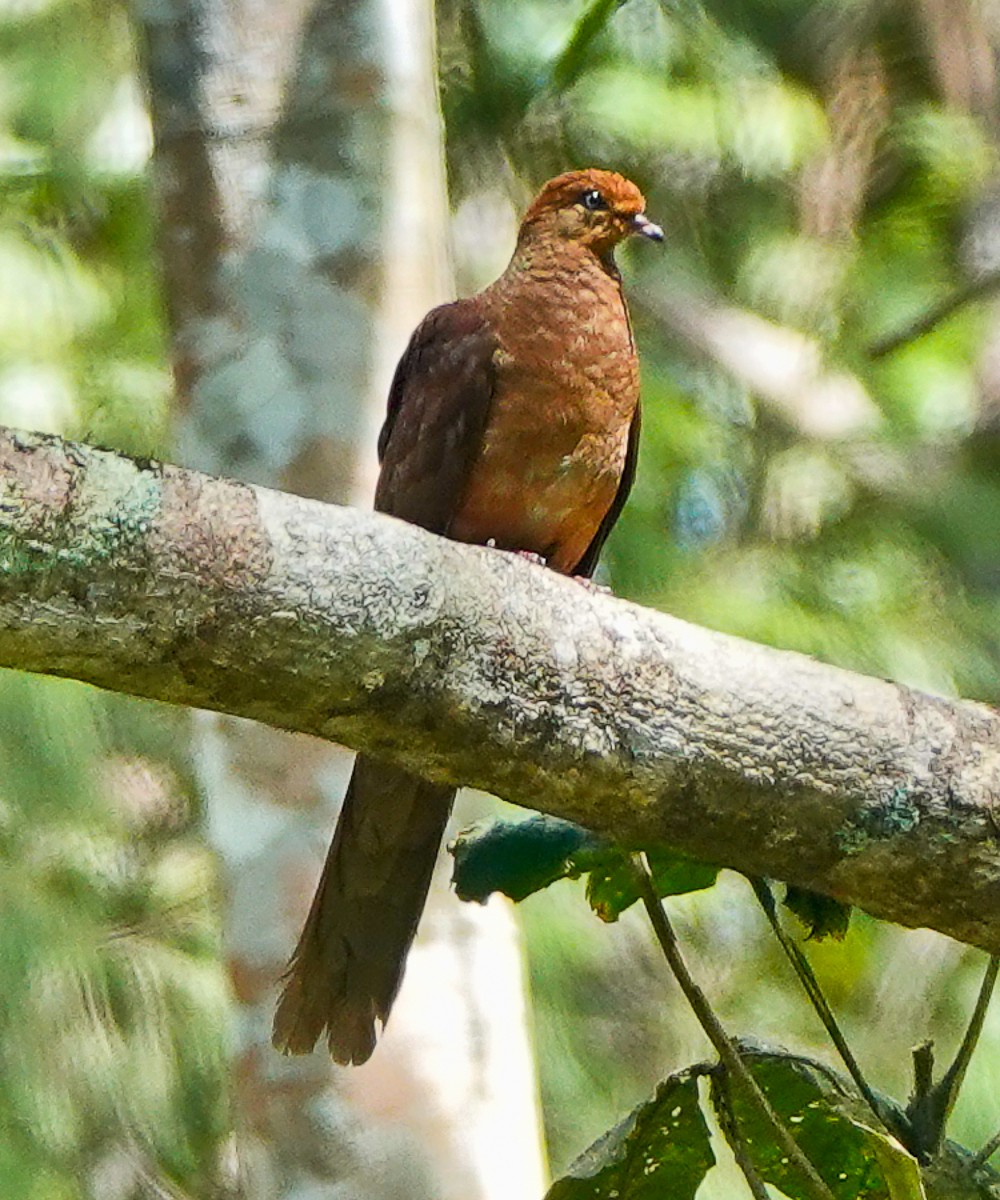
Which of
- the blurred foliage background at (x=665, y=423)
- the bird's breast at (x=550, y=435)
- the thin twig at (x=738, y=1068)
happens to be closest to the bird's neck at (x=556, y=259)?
the bird's breast at (x=550, y=435)

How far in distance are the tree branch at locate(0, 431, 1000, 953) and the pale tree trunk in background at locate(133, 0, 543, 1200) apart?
1116mm

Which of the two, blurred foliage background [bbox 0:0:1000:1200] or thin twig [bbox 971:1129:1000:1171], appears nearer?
thin twig [bbox 971:1129:1000:1171]

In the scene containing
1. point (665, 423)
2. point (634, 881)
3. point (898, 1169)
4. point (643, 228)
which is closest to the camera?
point (898, 1169)

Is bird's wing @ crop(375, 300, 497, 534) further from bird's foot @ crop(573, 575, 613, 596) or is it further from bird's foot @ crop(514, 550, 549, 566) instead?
bird's foot @ crop(573, 575, 613, 596)

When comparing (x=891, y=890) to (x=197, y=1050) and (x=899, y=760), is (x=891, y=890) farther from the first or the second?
(x=197, y=1050)

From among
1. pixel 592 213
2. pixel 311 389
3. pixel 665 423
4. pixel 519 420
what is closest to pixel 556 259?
pixel 592 213

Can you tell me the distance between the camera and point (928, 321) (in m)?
5.30

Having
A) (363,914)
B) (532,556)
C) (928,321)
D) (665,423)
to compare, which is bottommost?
(363,914)

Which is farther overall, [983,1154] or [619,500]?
[619,500]

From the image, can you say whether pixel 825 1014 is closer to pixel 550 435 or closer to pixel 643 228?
pixel 550 435

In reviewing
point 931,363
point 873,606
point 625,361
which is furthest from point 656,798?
point 931,363

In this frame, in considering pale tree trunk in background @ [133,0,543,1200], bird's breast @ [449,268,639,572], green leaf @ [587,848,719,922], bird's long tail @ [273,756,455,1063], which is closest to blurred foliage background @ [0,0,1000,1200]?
pale tree trunk in background @ [133,0,543,1200]

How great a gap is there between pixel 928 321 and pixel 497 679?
3.52 metres

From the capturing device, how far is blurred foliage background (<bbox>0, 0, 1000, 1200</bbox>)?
15.2 ft
